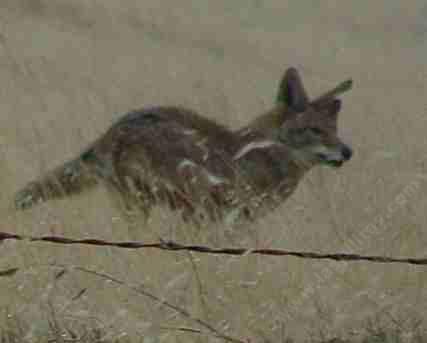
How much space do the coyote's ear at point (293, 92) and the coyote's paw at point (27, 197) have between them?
1192mm

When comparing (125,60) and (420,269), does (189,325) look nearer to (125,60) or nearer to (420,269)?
(420,269)

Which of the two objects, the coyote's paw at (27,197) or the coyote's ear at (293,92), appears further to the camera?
the coyote's ear at (293,92)

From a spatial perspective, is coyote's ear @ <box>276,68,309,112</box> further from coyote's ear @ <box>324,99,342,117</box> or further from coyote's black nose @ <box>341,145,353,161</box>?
coyote's black nose @ <box>341,145,353,161</box>

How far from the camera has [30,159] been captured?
8367 mm

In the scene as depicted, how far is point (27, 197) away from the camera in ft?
23.4

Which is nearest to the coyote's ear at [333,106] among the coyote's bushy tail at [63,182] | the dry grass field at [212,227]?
the dry grass field at [212,227]

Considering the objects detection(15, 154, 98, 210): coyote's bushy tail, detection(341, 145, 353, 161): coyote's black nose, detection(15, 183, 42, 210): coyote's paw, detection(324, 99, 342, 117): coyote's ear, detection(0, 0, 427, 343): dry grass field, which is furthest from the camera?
detection(324, 99, 342, 117): coyote's ear

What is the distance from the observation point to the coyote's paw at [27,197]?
6961 mm

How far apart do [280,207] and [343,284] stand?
1.79 meters

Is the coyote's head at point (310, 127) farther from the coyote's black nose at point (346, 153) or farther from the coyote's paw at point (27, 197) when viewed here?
the coyote's paw at point (27, 197)

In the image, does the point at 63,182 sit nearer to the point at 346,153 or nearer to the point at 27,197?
the point at 27,197

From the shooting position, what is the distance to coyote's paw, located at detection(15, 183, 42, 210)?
6.96 metres

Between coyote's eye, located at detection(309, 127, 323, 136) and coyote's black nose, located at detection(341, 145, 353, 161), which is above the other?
coyote's eye, located at detection(309, 127, 323, 136)

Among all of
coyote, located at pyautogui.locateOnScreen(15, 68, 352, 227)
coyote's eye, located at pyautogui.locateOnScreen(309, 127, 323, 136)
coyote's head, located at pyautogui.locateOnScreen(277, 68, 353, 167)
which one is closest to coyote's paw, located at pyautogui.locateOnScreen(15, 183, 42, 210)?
coyote, located at pyautogui.locateOnScreen(15, 68, 352, 227)
